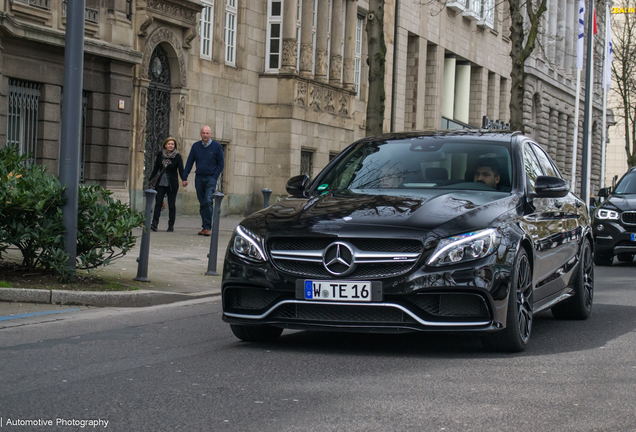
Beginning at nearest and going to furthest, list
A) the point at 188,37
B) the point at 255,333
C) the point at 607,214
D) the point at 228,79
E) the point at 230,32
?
the point at 255,333
the point at 607,214
the point at 188,37
the point at 228,79
the point at 230,32

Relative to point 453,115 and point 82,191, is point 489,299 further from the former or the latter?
point 453,115

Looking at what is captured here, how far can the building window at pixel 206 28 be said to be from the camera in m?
26.6

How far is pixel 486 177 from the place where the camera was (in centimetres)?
771

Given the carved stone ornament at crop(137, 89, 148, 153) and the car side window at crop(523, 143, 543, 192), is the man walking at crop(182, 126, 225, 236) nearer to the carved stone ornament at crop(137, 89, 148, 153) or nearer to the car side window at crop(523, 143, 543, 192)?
the carved stone ornament at crop(137, 89, 148, 153)

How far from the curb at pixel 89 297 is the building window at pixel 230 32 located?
18.5 meters

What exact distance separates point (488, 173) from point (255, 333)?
2.19 m

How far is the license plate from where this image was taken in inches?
250

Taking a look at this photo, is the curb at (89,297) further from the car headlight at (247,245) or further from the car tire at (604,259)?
the car tire at (604,259)

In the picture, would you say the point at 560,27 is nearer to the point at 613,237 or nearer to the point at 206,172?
the point at 613,237

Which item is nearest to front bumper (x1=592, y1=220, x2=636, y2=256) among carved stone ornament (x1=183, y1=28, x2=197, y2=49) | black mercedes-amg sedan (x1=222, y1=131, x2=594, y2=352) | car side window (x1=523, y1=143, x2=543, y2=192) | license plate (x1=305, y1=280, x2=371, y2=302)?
car side window (x1=523, y1=143, x2=543, y2=192)

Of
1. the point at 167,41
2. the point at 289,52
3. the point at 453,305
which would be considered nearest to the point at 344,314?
the point at 453,305

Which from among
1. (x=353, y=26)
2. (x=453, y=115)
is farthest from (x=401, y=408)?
(x=453, y=115)

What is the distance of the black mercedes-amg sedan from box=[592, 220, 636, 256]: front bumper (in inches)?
377

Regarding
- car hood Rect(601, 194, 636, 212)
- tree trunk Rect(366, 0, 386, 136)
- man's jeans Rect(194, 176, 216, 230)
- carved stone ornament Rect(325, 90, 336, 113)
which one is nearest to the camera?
car hood Rect(601, 194, 636, 212)
